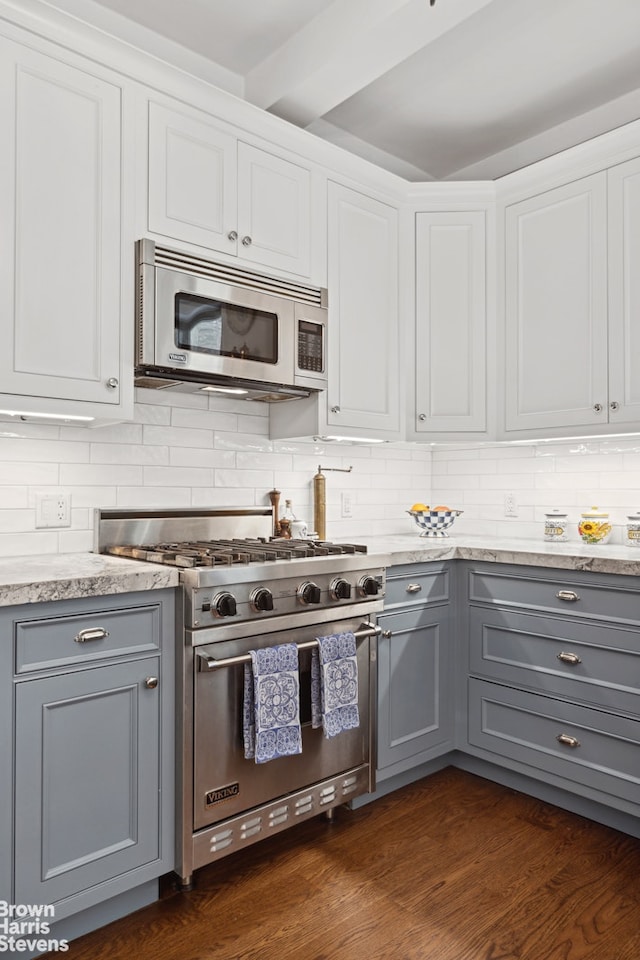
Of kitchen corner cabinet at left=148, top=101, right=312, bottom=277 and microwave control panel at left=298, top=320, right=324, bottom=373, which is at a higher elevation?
kitchen corner cabinet at left=148, top=101, right=312, bottom=277

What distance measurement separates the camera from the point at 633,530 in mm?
2729

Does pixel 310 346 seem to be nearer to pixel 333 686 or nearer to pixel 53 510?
pixel 53 510

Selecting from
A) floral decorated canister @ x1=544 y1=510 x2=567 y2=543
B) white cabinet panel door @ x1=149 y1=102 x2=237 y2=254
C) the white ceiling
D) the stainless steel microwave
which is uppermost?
the white ceiling

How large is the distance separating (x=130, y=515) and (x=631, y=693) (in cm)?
187

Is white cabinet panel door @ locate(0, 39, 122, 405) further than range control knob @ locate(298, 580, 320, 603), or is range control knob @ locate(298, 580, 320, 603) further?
range control knob @ locate(298, 580, 320, 603)

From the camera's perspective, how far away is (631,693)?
88.2 inches

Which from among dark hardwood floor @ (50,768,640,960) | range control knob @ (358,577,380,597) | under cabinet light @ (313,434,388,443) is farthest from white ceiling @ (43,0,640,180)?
dark hardwood floor @ (50,768,640,960)

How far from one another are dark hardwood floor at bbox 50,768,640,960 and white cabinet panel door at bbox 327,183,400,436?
1.55 metres

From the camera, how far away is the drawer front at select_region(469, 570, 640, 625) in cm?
227

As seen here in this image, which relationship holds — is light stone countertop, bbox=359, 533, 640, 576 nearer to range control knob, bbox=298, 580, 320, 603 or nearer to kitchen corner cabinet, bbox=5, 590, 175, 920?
range control knob, bbox=298, 580, 320, 603

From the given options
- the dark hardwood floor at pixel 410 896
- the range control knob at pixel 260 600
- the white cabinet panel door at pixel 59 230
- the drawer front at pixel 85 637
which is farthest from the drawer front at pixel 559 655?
the white cabinet panel door at pixel 59 230

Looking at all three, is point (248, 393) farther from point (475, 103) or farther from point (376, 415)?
point (475, 103)

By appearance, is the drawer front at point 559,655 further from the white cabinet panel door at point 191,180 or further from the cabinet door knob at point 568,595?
the white cabinet panel door at point 191,180

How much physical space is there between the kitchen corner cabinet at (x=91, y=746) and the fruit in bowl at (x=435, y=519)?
1.57 m
